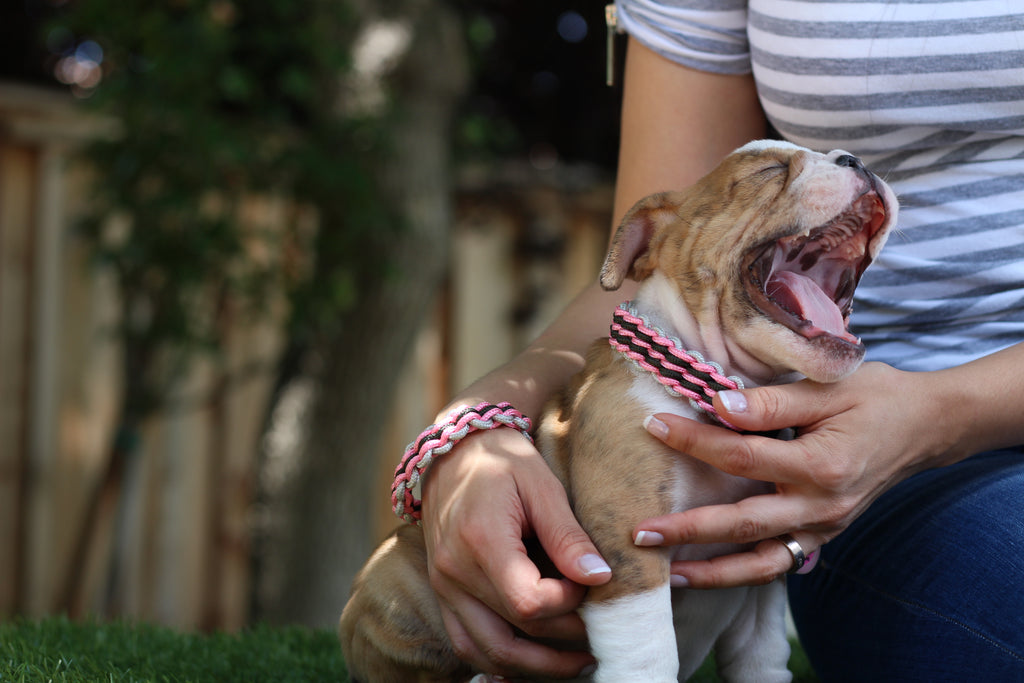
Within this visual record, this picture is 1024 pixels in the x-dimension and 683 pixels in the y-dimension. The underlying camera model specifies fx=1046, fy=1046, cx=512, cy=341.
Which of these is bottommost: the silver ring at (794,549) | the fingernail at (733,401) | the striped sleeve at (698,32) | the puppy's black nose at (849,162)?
the silver ring at (794,549)

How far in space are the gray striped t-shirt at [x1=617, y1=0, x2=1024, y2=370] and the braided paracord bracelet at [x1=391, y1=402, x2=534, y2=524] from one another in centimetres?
92

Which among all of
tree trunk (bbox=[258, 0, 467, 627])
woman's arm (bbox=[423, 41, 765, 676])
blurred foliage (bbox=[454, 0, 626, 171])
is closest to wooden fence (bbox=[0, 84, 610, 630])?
A: tree trunk (bbox=[258, 0, 467, 627])

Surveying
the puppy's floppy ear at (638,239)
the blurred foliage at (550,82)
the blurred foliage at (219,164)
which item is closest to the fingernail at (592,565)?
the puppy's floppy ear at (638,239)

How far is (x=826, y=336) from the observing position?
1938 millimetres

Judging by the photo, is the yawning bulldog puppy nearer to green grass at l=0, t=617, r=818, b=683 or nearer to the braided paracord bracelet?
the braided paracord bracelet

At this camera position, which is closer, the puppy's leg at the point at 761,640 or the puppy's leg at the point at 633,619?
the puppy's leg at the point at 633,619

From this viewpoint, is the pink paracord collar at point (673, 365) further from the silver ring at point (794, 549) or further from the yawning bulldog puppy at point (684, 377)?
the silver ring at point (794, 549)

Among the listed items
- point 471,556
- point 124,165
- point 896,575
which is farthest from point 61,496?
point 896,575

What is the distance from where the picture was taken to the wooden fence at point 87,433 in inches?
200

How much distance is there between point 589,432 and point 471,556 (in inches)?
13.3

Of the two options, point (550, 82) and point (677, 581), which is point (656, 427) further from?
point (550, 82)

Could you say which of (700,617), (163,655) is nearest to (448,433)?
(700,617)

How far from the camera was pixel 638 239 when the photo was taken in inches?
89.9

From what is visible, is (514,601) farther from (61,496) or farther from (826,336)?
(61,496)
